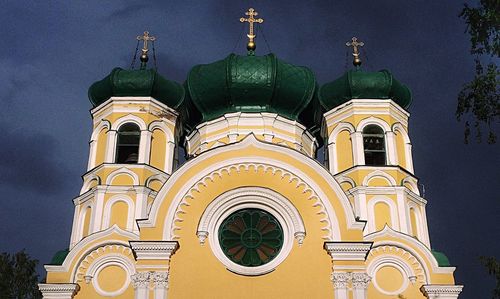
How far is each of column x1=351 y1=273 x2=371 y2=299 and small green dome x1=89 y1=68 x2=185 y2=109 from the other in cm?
790

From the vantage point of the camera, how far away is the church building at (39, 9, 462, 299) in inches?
556

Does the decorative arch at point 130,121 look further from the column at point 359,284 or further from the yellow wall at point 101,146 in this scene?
the column at point 359,284

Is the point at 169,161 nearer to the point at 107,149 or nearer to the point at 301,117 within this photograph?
the point at 107,149

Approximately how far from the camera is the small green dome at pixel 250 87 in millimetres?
18734

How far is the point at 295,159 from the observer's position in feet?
49.7

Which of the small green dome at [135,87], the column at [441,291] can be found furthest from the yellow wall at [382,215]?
the small green dome at [135,87]

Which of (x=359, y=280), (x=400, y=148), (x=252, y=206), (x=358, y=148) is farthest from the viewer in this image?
(x=400, y=148)

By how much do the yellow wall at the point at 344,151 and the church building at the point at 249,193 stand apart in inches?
1.3

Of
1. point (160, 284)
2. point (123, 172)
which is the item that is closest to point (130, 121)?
point (123, 172)

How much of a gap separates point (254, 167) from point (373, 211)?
374 cm

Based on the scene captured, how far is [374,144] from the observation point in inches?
724

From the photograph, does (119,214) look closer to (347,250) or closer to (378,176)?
(347,250)

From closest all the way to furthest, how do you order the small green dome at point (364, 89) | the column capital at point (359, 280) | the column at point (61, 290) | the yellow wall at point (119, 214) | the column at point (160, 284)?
the column at point (160, 284), the column capital at point (359, 280), the column at point (61, 290), the yellow wall at point (119, 214), the small green dome at point (364, 89)

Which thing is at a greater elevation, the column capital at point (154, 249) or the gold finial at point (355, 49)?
the gold finial at point (355, 49)
